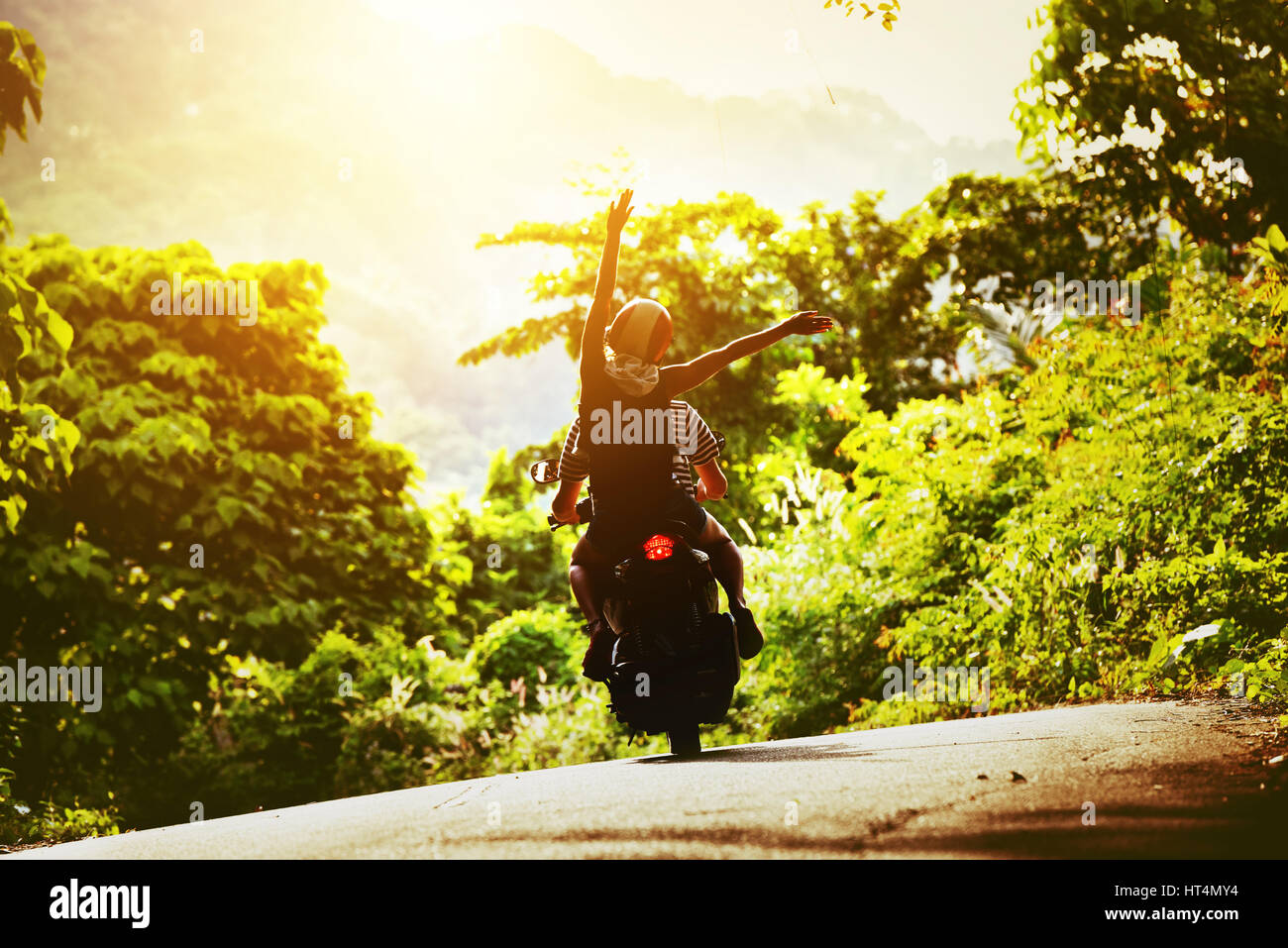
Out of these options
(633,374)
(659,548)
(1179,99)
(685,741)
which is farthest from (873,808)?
(1179,99)

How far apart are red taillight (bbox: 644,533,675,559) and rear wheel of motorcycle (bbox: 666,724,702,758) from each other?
4.48 feet

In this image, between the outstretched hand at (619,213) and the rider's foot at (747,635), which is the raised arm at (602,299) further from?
the rider's foot at (747,635)

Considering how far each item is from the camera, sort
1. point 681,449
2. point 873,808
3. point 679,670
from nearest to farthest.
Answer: point 873,808 → point 679,670 → point 681,449

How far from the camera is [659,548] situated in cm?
514

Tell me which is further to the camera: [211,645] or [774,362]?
[774,362]

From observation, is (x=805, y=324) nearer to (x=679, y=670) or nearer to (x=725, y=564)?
(x=725, y=564)

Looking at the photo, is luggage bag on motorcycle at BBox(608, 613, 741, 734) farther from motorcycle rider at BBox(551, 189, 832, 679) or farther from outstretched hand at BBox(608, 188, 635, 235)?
outstretched hand at BBox(608, 188, 635, 235)

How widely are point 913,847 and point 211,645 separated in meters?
13.6

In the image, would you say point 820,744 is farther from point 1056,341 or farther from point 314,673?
point 314,673

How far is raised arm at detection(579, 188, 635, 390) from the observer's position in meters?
5.39

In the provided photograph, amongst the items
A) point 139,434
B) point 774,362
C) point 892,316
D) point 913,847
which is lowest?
point 913,847

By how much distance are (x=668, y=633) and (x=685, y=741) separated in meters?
1.12

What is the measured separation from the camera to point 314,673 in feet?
46.6
